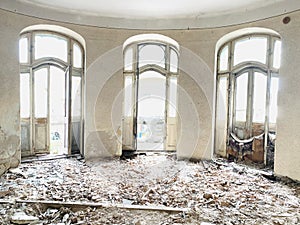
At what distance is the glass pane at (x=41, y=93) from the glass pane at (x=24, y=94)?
5.8 inches

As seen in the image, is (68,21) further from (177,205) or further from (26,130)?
(177,205)

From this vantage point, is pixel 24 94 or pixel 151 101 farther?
pixel 151 101

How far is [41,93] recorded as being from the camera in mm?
5457

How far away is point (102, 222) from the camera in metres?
2.90

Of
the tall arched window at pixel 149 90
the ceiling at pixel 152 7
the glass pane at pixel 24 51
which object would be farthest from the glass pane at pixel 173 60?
the glass pane at pixel 24 51

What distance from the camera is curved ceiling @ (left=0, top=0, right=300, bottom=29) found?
4.55 meters

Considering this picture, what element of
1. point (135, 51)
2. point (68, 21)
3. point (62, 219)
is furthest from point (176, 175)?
point (68, 21)

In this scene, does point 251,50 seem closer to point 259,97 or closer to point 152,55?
point 259,97

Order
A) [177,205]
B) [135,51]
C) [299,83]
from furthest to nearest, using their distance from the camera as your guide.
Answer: [135,51] < [299,83] < [177,205]

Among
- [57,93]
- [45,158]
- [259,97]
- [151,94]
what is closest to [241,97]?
[259,97]

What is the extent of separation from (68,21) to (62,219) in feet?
12.3

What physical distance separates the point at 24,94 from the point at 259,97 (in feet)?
15.6

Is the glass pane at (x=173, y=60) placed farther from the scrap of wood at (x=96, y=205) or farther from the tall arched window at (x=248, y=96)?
the scrap of wood at (x=96, y=205)

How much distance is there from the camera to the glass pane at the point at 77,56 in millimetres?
5664
